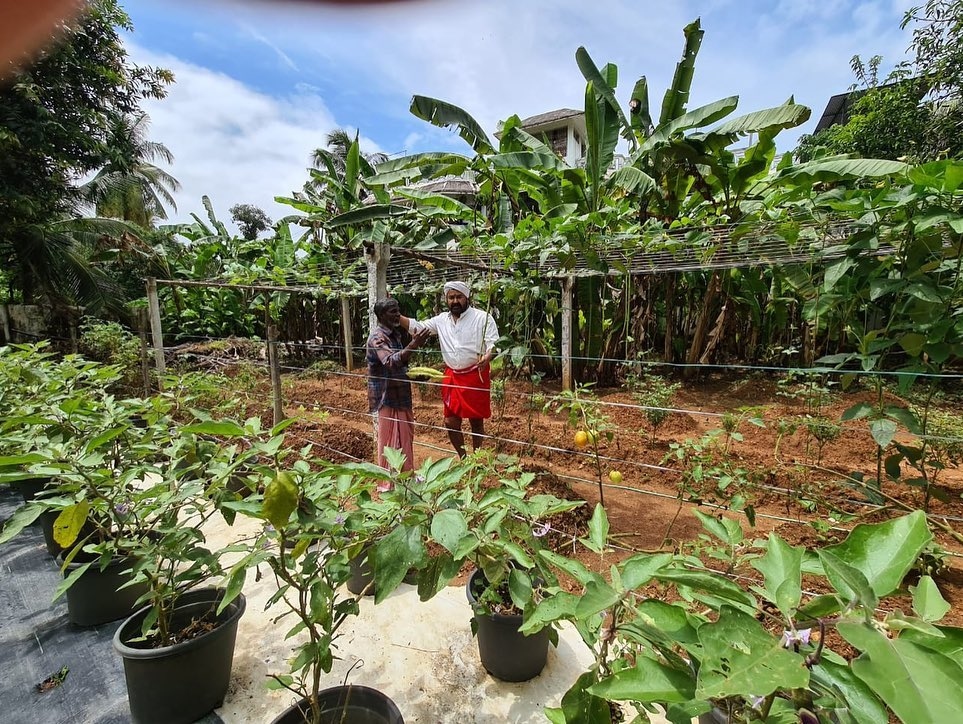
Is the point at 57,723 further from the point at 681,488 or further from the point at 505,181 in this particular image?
the point at 505,181

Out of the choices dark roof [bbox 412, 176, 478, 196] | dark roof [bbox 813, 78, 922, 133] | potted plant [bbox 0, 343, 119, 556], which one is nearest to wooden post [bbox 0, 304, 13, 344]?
dark roof [bbox 412, 176, 478, 196]

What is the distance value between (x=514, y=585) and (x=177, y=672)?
143 cm

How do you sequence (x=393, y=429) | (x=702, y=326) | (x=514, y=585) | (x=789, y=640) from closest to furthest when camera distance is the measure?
(x=789, y=640)
(x=514, y=585)
(x=393, y=429)
(x=702, y=326)

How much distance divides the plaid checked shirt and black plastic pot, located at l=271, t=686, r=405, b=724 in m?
1.89

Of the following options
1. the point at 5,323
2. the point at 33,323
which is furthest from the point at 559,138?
the point at 5,323

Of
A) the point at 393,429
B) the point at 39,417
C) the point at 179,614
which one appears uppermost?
the point at 39,417

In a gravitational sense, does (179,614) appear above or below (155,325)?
below

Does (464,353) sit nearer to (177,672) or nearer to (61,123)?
(177,672)

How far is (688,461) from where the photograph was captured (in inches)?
122

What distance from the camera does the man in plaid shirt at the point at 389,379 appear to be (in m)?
3.04

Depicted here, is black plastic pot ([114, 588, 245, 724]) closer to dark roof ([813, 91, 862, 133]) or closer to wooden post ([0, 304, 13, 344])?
wooden post ([0, 304, 13, 344])

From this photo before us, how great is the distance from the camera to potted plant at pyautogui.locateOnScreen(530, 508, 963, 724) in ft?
1.45

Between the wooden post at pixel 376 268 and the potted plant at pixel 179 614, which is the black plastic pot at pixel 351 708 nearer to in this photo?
the potted plant at pixel 179 614

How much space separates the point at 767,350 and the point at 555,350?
351 cm
